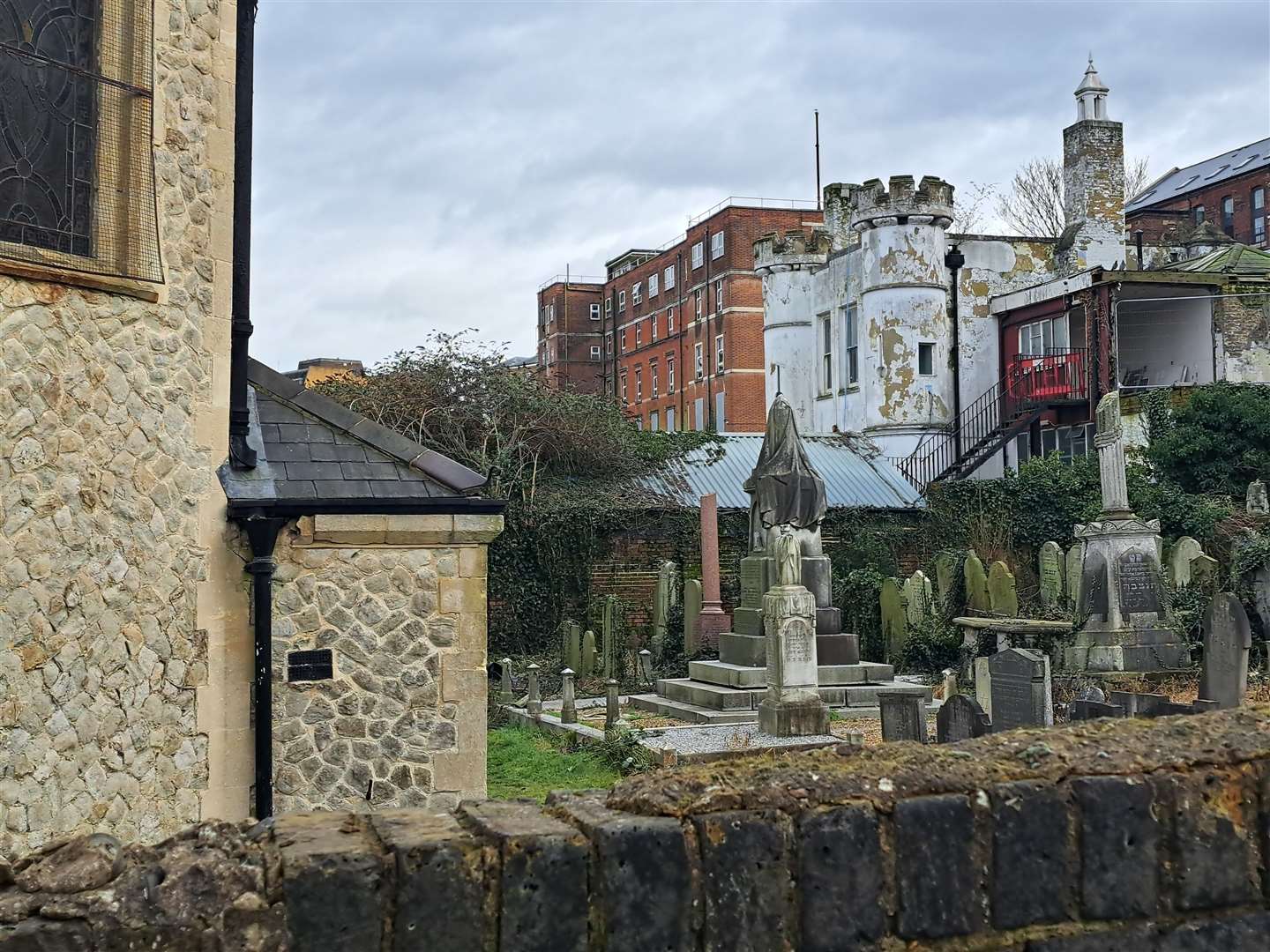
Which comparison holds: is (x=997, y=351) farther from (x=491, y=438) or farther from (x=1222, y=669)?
(x=1222, y=669)

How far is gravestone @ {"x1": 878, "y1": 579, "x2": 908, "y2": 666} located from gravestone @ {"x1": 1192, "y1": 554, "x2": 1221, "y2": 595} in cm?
451

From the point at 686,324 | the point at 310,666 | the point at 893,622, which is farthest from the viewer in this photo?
the point at 686,324

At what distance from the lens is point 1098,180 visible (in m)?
32.7

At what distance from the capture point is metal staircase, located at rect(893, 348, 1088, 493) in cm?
3036

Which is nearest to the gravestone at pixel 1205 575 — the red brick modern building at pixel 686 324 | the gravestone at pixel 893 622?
the gravestone at pixel 893 622

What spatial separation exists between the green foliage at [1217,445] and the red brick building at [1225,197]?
32.3m

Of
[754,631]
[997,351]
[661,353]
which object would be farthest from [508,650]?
[661,353]

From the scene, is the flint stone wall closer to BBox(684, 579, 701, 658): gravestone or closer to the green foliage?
BBox(684, 579, 701, 658): gravestone

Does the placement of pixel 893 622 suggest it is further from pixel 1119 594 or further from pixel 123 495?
pixel 123 495

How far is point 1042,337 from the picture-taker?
31719 mm

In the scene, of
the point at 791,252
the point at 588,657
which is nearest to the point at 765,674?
the point at 588,657

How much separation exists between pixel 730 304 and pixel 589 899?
5061 cm

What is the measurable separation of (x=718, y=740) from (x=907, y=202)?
20.2 m

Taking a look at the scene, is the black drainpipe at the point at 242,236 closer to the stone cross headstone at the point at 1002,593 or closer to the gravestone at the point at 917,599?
the stone cross headstone at the point at 1002,593
